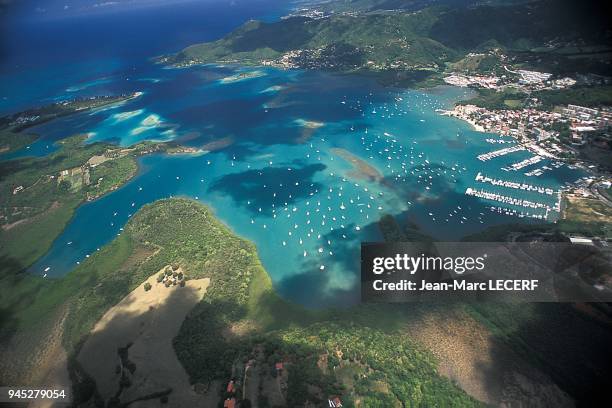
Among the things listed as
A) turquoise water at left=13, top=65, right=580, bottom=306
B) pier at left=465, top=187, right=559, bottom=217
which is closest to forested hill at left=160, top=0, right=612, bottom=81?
turquoise water at left=13, top=65, right=580, bottom=306

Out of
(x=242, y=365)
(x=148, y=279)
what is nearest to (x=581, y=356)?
(x=242, y=365)

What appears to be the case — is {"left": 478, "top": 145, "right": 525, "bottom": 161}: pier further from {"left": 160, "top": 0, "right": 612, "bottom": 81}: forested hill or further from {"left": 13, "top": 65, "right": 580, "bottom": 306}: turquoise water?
{"left": 160, "top": 0, "right": 612, "bottom": 81}: forested hill

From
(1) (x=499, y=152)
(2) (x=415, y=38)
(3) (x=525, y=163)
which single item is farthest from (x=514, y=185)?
(2) (x=415, y=38)

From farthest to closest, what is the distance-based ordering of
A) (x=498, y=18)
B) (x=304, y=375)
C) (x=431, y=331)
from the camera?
(x=498, y=18) → (x=431, y=331) → (x=304, y=375)

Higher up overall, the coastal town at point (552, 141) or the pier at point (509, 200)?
the coastal town at point (552, 141)

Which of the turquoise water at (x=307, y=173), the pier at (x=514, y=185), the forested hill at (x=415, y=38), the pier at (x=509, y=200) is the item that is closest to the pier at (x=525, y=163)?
the turquoise water at (x=307, y=173)

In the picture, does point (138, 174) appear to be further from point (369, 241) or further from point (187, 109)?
point (369, 241)

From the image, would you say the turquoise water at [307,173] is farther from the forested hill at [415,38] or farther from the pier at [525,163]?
the forested hill at [415,38]
